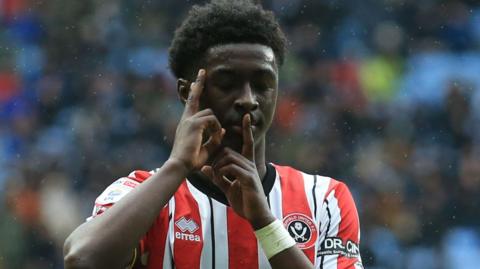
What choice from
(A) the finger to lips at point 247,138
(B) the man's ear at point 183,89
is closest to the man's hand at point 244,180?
(A) the finger to lips at point 247,138

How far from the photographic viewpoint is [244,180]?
9.55ft

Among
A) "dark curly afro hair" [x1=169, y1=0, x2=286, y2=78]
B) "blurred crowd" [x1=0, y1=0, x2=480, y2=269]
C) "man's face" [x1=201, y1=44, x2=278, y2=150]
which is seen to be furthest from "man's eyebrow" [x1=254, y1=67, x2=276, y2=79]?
"blurred crowd" [x1=0, y1=0, x2=480, y2=269]

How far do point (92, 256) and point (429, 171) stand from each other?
21.5 ft

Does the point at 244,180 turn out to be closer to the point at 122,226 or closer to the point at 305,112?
the point at 122,226

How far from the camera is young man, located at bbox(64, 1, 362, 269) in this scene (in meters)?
2.84

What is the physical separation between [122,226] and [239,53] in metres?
0.68

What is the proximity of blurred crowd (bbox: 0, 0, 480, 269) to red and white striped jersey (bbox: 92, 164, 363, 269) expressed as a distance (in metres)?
5.06

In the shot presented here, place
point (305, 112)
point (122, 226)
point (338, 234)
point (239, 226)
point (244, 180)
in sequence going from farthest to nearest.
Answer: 1. point (305, 112)
2. point (338, 234)
3. point (239, 226)
4. point (244, 180)
5. point (122, 226)

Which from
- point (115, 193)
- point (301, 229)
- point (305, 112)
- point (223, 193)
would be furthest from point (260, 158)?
point (305, 112)

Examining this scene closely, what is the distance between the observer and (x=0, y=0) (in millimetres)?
10859

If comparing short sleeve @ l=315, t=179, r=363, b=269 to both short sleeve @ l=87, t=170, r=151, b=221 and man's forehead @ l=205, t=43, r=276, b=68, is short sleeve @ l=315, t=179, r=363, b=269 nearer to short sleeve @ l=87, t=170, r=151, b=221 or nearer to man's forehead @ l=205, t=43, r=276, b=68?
man's forehead @ l=205, t=43, r=276, b=68

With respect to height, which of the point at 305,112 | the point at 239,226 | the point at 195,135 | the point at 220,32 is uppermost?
the point at 305,112

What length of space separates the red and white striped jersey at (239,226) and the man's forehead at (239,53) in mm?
417

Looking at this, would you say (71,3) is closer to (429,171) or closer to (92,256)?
(429,171)
